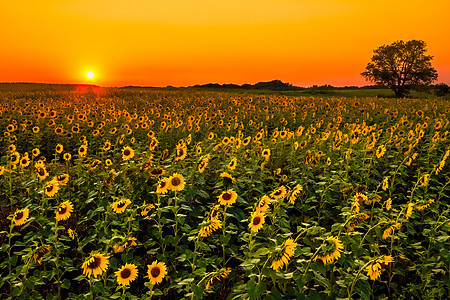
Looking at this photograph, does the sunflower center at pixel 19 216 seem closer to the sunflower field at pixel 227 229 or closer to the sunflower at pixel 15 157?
the sunflower field at pixel 227 229

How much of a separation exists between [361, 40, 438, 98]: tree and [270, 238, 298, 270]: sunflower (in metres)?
59.5

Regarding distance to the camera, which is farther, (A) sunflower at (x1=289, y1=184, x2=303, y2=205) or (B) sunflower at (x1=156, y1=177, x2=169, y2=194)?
(B) sunflower at (x1=156, y1=177, x2=169, y2=194)

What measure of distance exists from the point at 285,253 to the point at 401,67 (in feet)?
204

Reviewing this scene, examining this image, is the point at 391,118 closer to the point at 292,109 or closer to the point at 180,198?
the point at 292,109

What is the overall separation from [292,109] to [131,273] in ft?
43.3

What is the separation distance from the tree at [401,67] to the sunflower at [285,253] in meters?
59.5

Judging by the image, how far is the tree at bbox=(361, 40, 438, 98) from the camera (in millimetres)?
57312

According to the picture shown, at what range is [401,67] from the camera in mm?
58250

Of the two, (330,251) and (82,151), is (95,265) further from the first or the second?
(82,151)

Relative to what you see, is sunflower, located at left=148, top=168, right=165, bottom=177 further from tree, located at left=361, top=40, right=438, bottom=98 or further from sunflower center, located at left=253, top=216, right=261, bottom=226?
tree, located at left=361, top=40, right=438, bottom=98

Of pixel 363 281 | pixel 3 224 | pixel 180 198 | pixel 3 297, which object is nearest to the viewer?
pixel 363 281

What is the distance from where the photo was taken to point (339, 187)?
5910 millimetres

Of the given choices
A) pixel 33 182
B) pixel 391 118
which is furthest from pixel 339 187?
pixel 391 118

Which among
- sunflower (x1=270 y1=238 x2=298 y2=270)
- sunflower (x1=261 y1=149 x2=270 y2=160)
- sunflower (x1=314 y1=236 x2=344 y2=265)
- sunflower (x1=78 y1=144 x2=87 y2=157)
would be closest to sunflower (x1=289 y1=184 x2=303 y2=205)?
sunflower (x1=314 y1=236 x2=344 y2=265)
